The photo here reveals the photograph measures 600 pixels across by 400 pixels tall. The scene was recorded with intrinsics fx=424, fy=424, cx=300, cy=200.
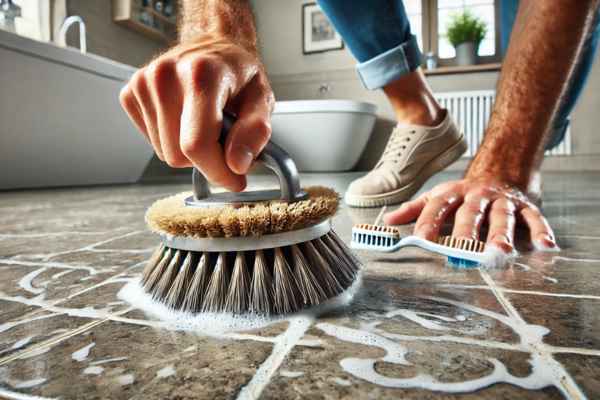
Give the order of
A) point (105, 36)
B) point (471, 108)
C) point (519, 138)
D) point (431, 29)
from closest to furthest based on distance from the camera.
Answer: point (519, 138) → point (105, 36) → point (471, 108) → point (431, 29)

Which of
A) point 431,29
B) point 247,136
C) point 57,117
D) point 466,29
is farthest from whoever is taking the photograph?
point 431,29

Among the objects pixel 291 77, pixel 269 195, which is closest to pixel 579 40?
pixel 269 195

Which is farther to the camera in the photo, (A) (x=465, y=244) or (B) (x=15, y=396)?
(A) (x=465, y=244)

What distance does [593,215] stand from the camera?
38.4 inches

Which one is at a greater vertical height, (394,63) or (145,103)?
(394,63)

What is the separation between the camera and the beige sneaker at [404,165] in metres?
1.12

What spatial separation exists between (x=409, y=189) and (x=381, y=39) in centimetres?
40

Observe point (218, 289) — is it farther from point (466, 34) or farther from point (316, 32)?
point (316, 32)

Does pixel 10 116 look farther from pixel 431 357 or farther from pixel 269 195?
pixel 431 357

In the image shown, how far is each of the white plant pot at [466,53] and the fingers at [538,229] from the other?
3.01m

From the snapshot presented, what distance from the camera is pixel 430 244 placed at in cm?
54

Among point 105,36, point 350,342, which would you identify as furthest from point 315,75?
point 350,342

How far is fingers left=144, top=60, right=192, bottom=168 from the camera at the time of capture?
0.37 meters

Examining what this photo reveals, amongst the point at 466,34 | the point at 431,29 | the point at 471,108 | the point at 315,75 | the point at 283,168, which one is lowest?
the point at 283,168
